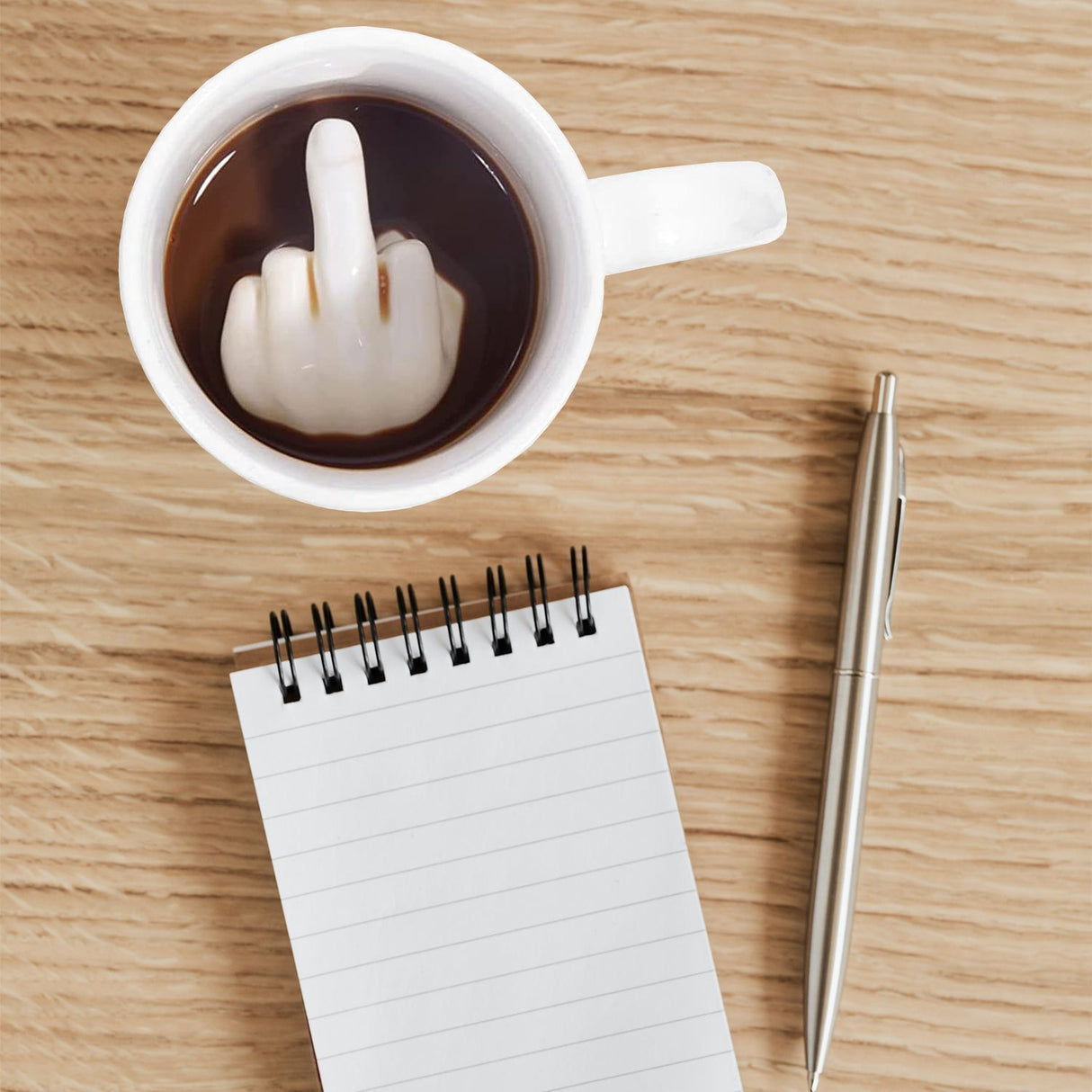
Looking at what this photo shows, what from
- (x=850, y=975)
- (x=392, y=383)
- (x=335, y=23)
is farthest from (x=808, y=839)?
(x=335, y=23)

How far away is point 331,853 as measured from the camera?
53 cm

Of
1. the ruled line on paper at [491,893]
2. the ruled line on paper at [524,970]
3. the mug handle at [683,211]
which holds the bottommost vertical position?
the ruled line on paper at [524,970]

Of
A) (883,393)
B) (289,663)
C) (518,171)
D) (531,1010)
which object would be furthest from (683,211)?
(531,1010)

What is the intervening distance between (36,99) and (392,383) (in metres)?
0.25

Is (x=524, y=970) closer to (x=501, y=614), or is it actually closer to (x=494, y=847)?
(x=494, y=847)

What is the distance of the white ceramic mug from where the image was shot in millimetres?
377

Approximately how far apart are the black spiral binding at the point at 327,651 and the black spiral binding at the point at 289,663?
14 mm

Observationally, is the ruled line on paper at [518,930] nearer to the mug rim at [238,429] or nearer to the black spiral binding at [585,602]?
the black spiral binding at [585,602]

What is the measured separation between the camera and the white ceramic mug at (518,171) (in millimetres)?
377

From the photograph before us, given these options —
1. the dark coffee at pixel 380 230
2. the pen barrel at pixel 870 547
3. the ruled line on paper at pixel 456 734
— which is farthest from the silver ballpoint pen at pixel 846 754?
the dark coffee at pixel 380 230

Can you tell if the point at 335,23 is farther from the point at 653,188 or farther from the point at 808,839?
the point at 808,839

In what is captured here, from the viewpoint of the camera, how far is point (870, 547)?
54 centimetres

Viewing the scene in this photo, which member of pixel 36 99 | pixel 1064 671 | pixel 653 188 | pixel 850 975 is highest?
pixel 36 99

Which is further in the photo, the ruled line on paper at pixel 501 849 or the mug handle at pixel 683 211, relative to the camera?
the ruled line on paper at pixel 501 849
